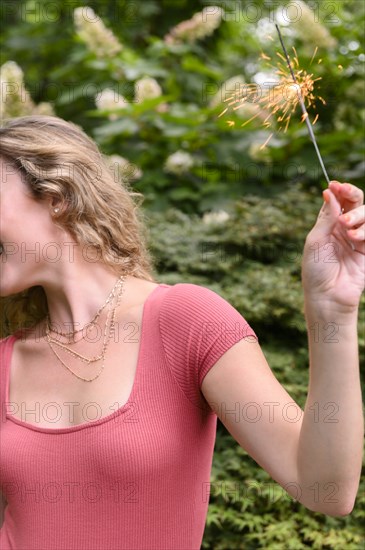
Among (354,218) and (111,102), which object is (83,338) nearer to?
(354,218)

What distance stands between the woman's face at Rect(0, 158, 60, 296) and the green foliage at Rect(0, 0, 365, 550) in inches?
40.0

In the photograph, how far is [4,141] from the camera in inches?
72.8

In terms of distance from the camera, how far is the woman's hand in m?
1.06

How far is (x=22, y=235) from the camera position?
5.71ft

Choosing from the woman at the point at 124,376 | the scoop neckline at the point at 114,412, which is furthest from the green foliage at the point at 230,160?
the scoop neckline at the point at 114,412

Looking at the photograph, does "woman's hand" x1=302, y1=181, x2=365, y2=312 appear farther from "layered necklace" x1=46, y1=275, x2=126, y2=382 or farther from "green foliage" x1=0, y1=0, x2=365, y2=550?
"green foliage" x1=0, y1=0, x2=365, y2=550


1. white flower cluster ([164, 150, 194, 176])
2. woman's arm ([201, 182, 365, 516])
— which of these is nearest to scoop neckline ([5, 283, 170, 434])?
woman's arm ([201, 182, 365, 516])

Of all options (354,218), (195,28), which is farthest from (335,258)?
(195,28)

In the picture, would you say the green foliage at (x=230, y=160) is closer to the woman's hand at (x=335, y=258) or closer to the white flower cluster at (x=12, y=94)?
the white flower cluster at (x=12, y=94)

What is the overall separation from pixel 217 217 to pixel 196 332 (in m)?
1.84

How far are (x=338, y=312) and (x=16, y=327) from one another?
4.16ft

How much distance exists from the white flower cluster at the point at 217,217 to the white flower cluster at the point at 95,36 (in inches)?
45.3

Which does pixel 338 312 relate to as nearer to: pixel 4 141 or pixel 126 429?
pixel 126 429

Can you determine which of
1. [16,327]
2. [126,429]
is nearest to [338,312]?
[126,429]
